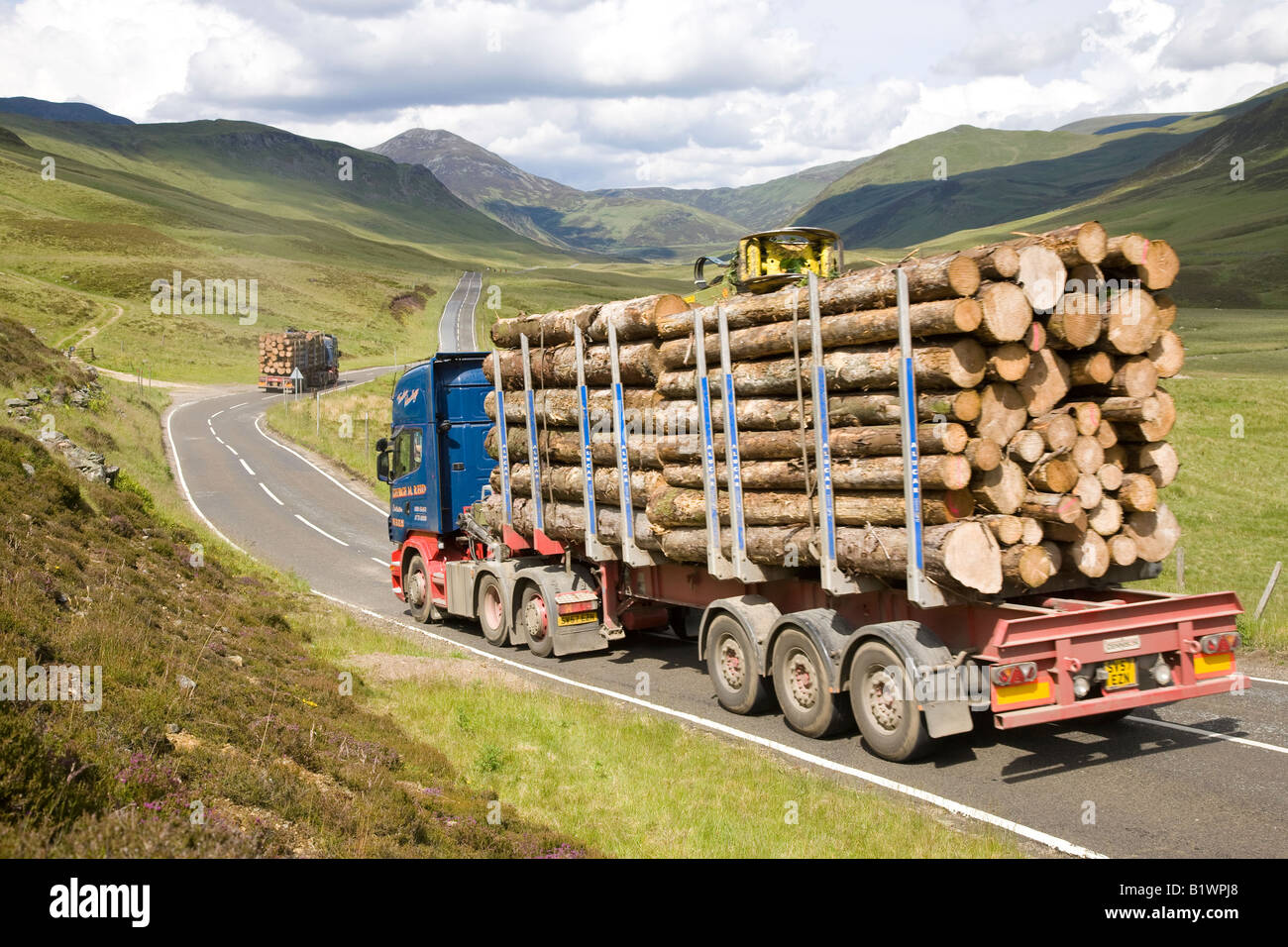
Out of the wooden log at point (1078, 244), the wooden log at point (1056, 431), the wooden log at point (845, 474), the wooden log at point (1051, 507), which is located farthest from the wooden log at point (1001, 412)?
the wooden log at point (1078, 244)

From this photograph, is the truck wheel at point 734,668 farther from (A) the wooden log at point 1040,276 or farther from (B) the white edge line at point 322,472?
(B) the white edge line at point 322,472

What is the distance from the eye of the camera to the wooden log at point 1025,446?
893 cm

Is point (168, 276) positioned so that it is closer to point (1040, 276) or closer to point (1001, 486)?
point (1040, 276)

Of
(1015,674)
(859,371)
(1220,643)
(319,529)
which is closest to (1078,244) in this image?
(859,371)

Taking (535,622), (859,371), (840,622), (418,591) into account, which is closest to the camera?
(859,371)

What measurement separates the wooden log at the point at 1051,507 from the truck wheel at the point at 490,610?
30.3 feet

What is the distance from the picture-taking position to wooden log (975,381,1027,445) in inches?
347

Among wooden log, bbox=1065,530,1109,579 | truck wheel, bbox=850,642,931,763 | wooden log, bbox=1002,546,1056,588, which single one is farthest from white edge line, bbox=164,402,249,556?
wooden log, bbox=1065,530,1109,579

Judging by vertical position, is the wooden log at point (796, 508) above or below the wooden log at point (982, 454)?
below

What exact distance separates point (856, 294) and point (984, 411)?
1.70m

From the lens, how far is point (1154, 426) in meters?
9.67

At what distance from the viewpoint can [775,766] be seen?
A: 9.24 m

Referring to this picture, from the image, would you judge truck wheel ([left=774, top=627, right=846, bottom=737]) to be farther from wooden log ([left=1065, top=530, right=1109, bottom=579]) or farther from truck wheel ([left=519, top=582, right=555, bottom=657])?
truck wheel ([left=519, top=582, right=555, bottom=657])
